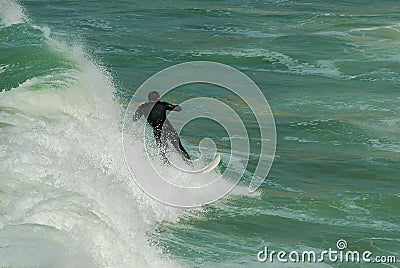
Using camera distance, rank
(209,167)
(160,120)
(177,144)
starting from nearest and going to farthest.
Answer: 1. (160,120)
2. (177,144)
3. (209,167)

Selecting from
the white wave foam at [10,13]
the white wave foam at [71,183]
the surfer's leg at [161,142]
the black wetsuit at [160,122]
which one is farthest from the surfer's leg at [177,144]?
the white wave foam at [10,13]

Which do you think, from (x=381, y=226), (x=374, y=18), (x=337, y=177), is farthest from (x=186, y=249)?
(x=374, y=18)

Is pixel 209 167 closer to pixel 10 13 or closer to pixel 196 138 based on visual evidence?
pixel 196 138

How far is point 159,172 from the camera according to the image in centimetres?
1527

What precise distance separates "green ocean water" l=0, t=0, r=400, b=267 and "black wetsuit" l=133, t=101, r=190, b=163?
843 mm

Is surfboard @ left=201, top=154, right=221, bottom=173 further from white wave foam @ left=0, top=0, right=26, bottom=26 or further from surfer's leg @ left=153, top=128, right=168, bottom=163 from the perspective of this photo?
white wave foam @ left=0, top=0, right=26, bottom=26

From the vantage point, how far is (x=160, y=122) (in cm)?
1538

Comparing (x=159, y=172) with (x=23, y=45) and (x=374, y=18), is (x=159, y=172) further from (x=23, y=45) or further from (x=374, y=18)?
(x=374, y=18)

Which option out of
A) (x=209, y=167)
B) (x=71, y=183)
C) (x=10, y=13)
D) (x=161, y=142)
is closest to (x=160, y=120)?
(x=161, y=142)

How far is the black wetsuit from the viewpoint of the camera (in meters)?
15.2

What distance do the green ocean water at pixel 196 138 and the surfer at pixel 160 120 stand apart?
0.85 meters

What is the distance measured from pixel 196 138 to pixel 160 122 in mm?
3417

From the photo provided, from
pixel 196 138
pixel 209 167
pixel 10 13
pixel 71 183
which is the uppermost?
pixel 10 13

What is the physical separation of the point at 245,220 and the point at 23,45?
11974 mm
